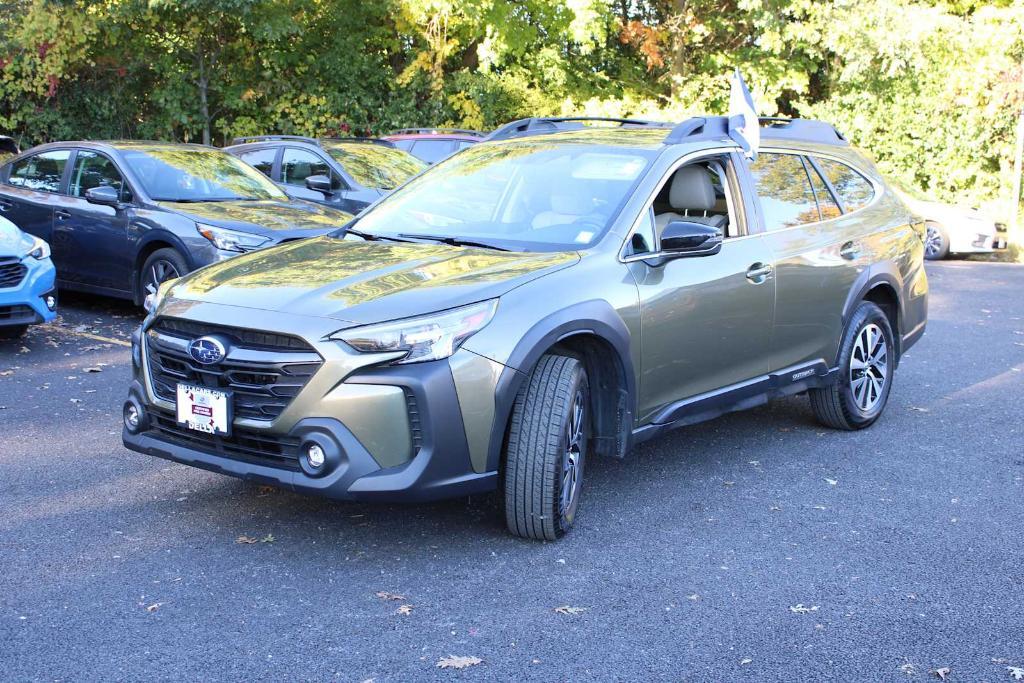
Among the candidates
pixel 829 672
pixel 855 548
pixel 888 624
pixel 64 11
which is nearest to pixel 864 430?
pixel 855 548

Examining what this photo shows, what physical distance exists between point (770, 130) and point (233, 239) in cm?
463

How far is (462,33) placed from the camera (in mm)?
23062

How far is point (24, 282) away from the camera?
27.3 feet

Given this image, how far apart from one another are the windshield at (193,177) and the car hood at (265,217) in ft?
0.75

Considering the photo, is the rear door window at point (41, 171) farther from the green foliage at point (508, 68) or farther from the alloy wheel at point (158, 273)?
the green foliage at point (508, 68)

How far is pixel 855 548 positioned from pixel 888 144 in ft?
67.0

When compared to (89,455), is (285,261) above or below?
above

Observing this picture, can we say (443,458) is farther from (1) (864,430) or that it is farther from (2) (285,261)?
(1) (864,430)

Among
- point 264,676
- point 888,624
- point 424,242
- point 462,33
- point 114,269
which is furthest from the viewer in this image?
point 462,33

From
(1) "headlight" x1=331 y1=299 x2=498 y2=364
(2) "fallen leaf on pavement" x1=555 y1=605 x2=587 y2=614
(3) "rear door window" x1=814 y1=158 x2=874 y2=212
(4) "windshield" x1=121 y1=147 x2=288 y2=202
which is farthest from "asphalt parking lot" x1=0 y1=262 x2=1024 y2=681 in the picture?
(4) "windshield" x1=121 y1=147 x2=288 y2=202

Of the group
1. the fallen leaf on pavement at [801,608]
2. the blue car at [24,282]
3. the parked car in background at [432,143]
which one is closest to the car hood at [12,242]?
the blue car at [24,282]

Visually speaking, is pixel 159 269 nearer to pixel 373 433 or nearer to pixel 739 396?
pixel 739 396

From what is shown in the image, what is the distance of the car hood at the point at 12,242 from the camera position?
27.3 feet

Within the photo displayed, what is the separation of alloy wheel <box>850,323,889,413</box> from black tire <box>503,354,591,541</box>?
264 centimetres
